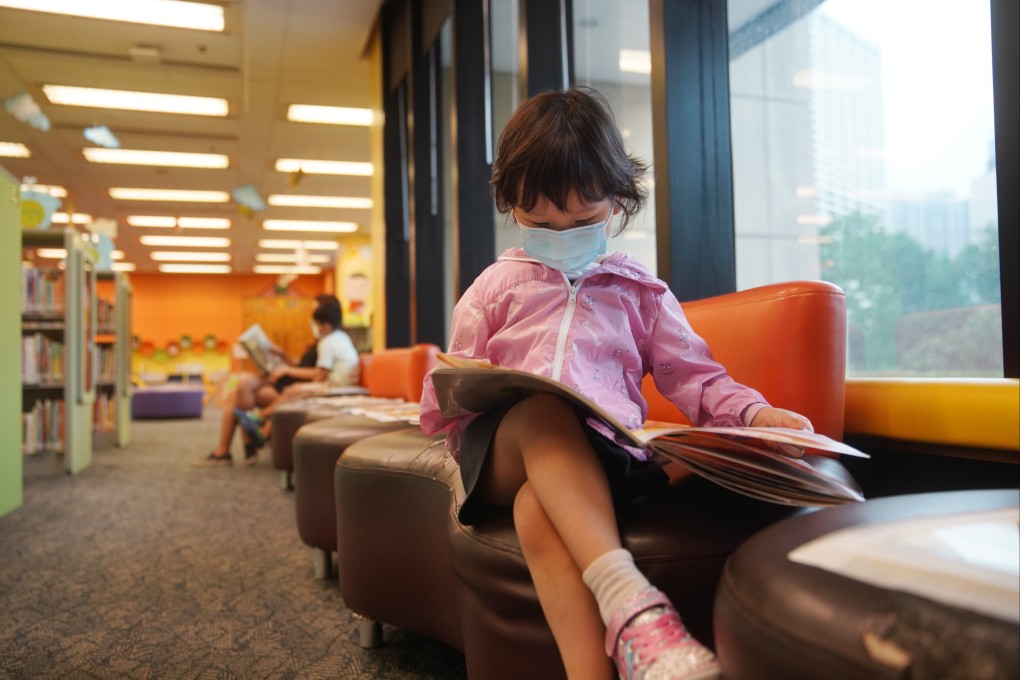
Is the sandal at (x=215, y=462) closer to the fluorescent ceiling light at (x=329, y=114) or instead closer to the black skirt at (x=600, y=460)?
the fluorescent ceiling light at (x=329, y=114)

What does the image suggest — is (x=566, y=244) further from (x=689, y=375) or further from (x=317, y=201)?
(x=317, y=201)

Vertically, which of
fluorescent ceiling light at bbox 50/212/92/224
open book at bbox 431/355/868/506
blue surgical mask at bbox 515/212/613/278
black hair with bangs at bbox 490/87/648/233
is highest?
fluorescent ceiling light at bbox 50/212/92/224

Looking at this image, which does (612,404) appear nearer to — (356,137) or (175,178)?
(356,137)

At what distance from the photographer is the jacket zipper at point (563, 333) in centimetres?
119

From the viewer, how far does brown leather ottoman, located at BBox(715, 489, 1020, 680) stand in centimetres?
46

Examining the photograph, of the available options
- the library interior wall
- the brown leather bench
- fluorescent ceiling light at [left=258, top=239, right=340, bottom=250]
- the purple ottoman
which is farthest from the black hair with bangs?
the library interior wall

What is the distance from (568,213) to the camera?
122 cm

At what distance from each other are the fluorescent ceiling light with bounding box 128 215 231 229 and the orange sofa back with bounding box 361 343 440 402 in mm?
7729

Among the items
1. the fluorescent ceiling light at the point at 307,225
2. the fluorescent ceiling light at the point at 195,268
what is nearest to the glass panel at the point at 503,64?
the fluorescent ceiling light at the point at 307,225

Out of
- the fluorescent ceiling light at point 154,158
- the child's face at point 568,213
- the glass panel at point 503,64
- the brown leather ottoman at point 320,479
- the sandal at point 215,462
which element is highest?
the fluorescent ceiling light at point 154,158

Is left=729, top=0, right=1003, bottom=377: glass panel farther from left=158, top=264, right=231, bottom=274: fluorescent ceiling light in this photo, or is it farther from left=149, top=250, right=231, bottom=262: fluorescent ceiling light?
left=158, top=264, right=231, bottom=274: fluorescent ceiling light

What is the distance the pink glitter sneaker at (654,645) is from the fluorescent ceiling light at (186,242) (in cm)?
1362

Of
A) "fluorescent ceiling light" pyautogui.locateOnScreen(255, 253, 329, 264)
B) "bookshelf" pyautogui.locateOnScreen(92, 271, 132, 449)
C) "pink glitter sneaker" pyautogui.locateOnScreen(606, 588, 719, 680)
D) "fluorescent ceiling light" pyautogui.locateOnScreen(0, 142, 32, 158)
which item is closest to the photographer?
"pink glitter sneaker" pyautogui.locateOnScreen(606, 588, 719, 680)

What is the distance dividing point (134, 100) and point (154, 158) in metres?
1.87
